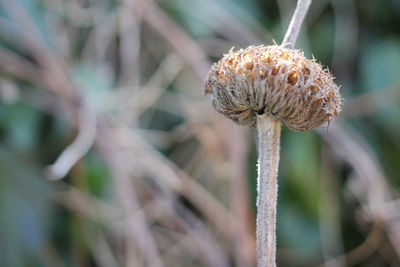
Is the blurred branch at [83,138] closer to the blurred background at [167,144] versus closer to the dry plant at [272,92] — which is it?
the blurred background at [167,144]

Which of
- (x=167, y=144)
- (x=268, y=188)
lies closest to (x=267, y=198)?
(x=268, y=188)

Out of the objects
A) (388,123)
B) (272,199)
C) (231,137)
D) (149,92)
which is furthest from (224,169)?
(272,199)

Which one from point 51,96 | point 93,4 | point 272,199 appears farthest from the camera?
point 93,4

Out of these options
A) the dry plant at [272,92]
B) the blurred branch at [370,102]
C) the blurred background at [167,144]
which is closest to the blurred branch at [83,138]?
the blurred background at [167,144]

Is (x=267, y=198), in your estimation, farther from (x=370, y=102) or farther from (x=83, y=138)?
(x=370, y=102)

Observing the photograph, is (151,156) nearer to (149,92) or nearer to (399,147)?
(149,92)

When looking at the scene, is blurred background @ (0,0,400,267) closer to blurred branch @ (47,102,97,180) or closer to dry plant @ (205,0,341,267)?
blurred branch @ (47,102,97,180)

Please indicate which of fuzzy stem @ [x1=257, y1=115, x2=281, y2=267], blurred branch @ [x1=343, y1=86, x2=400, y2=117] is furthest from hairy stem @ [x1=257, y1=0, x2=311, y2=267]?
blurred branch @ [x1=343, y1=86, x2=400, y2=117]
